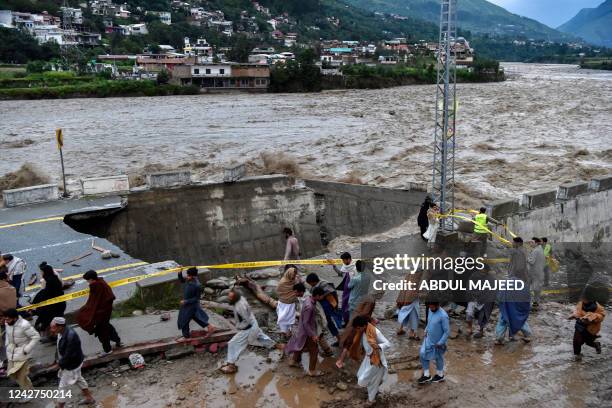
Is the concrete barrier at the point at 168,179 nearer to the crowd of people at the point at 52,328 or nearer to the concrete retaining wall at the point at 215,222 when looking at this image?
the concrete retaining wall at the point at 215,222

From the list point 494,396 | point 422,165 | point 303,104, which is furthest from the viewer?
point 303,104

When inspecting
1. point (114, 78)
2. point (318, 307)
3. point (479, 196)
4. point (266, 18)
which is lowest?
point (479, 196)

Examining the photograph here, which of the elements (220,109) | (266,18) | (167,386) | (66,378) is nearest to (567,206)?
(167,386)

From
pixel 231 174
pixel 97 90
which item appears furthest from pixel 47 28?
pixel 231 174

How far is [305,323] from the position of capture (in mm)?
7281

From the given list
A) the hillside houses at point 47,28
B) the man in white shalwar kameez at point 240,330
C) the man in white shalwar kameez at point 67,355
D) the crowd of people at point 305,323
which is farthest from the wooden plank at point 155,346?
the hillside houses at point 47,28

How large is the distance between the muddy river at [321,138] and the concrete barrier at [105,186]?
42.0 feet

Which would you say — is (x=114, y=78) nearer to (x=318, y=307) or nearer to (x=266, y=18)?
(x=318, y=307)

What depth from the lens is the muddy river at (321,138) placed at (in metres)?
30.5

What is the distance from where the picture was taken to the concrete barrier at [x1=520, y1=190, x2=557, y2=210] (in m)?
15.1

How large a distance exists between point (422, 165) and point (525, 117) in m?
23.4

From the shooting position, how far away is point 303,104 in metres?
60.1

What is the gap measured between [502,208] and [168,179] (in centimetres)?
970

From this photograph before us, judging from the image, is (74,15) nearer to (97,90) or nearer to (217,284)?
(97,90)
